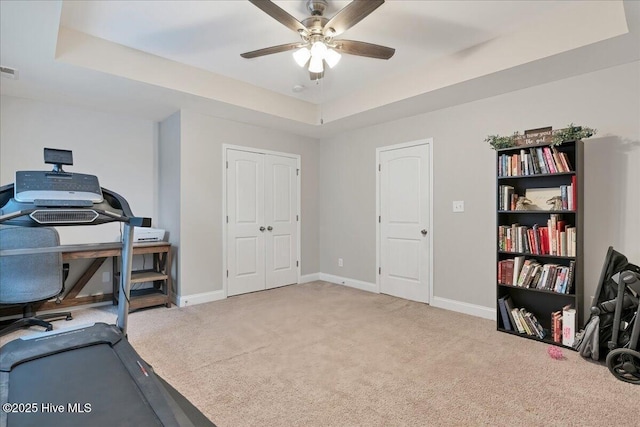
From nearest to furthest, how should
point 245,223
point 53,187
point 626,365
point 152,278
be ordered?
1. point 53,187
2. point 626,365
3. point 152,278
4. point 245,223

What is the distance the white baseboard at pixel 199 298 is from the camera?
402 cm

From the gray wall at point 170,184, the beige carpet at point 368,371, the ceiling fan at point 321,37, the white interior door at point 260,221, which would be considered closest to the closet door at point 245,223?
the white interior door at point 260,221

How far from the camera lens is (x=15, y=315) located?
3488 mm

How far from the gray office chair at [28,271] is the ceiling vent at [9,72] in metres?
1.44

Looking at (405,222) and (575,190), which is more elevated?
(575,190)

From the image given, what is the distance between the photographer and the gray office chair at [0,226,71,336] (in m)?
2.86

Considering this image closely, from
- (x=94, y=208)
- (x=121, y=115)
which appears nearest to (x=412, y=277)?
(x=94, y=208)

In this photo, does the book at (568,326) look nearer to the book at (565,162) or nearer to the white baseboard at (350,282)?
the book at (565,162)

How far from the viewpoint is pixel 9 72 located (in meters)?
3.03

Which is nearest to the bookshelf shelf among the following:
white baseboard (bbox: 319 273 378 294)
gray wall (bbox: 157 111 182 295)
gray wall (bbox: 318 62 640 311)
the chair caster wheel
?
gray wall (bbox: 318 62 640 311)

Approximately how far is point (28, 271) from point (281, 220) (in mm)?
2962

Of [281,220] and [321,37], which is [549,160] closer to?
[321,37]

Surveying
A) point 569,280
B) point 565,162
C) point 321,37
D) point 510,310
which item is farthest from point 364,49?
point 510,310

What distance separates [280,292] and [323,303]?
83 cm
